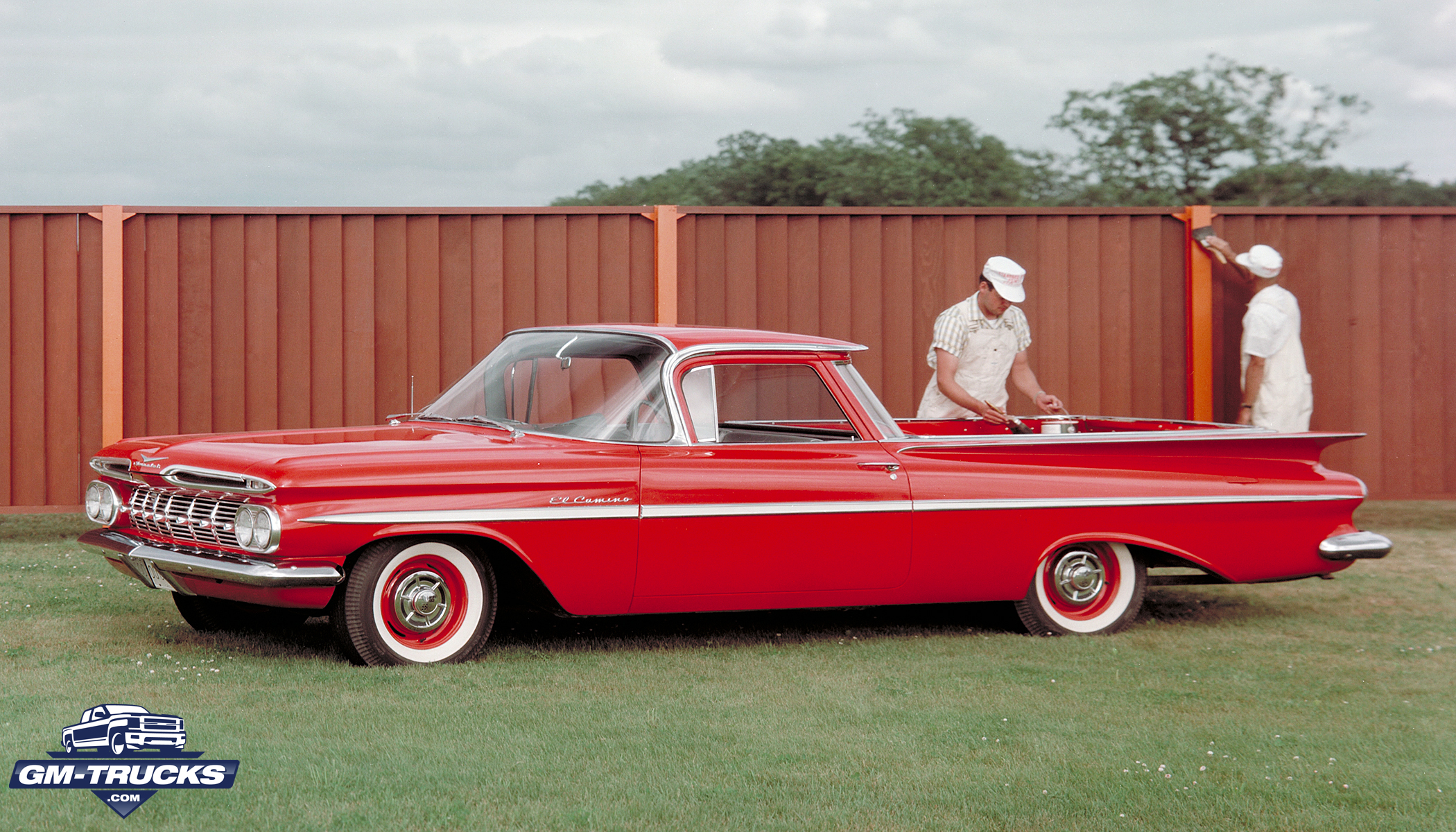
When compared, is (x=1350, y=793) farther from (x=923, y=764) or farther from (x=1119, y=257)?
(x=1119, y=257)

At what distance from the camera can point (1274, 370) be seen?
333 inches

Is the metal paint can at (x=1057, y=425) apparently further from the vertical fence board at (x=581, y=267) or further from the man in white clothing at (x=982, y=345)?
the vertical fence board at (x=581, y=267)

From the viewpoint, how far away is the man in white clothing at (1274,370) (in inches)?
331

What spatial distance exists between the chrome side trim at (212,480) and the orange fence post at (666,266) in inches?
189

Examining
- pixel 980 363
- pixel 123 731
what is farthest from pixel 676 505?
pixel 980 363

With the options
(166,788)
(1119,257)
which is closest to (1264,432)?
(1119,257)

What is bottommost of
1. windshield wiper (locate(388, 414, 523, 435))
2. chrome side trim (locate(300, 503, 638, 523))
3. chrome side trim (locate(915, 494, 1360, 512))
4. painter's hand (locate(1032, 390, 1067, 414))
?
chrome side trim (locate(915, 494, 1360, 512))

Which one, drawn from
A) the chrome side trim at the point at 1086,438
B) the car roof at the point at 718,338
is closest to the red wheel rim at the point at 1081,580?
the chrome side trim at the point at 1086,438

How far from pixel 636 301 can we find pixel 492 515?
4655 mm

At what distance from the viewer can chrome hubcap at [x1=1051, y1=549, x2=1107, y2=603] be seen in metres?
6.12

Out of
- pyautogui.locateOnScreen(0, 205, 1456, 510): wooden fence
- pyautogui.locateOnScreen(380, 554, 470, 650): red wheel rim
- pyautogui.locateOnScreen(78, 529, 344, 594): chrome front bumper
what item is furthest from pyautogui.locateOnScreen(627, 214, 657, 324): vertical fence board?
pyautogui.locateOnScreen(78, 529, 344, 594): chrome front bumper

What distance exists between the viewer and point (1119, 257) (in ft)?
32.5

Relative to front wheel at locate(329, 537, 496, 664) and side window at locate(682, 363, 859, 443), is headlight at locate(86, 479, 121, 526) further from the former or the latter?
side window at locate(682, 363, 859, 443)

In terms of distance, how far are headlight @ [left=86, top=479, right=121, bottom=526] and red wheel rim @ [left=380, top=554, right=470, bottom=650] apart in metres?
1.27
